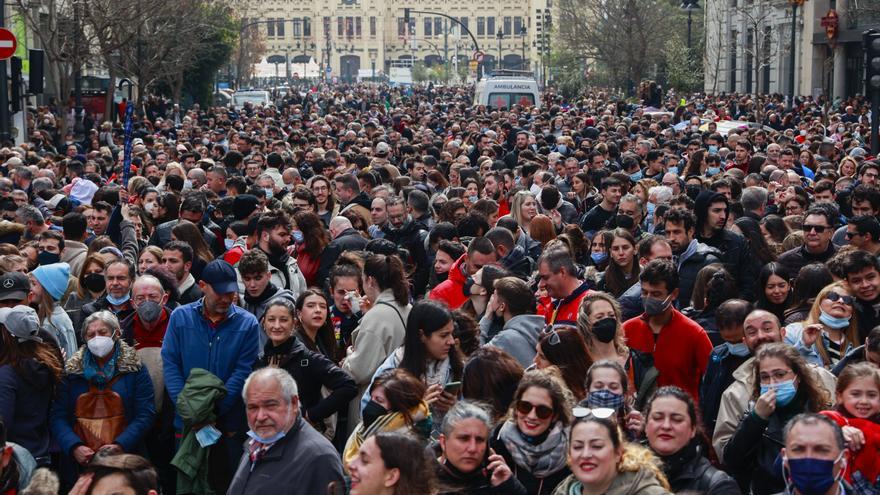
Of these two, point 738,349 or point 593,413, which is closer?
point 593,413

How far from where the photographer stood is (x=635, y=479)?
17.4 feet

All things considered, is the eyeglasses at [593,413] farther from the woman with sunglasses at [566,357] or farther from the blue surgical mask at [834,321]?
the blue surgical mask at [834,321]

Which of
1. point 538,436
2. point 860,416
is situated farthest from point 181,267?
point 860,416

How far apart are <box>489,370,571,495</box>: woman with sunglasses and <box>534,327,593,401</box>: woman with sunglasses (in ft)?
2.74

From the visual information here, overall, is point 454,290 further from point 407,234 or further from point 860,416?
point 860,416

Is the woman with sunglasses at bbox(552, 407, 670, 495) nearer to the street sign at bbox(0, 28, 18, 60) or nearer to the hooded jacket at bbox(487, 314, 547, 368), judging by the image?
the hooded jacket at bbox(487, 314, 547, 368)

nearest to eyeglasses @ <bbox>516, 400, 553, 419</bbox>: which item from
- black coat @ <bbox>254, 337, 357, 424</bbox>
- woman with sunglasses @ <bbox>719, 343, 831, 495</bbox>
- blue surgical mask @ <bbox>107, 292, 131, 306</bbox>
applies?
woman with sunglasses @ <bbox>719, 343, 831, 495</bbox>

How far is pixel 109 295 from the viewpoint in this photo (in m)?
8.75

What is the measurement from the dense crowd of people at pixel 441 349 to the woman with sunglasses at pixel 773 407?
0.01m

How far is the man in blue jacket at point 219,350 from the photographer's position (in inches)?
299

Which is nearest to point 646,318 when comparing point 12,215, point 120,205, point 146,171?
point 120,205

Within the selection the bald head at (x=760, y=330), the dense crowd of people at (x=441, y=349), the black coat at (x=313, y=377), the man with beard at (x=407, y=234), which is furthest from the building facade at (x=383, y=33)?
the bald head at (x=760, y=330)

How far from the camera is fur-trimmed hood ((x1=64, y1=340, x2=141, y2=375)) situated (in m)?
7.53

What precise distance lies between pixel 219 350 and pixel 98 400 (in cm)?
72
